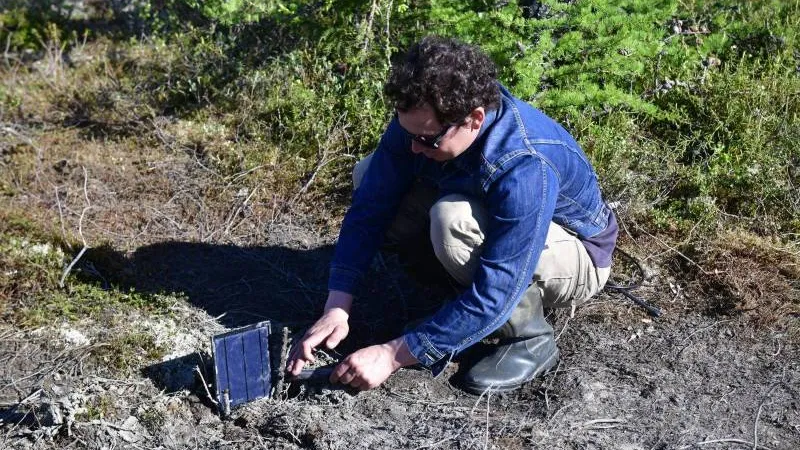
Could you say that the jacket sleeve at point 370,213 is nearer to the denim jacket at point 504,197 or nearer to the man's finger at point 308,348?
the denim jacket at point 504,197

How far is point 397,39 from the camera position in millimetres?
4789

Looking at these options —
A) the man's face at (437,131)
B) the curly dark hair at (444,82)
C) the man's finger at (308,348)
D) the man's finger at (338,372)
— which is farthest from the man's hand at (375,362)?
the curly dark hair at (444,82)

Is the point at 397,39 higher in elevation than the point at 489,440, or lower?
higher

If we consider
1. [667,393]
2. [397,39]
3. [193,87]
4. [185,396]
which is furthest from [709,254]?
[193,87]

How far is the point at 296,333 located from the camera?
139 inches

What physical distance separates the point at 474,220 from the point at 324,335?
614 mm

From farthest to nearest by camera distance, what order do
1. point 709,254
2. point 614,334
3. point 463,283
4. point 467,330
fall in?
point 709,254 < point 614,334 < point 463,283 < point 467,330

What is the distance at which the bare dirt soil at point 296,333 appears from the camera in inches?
119

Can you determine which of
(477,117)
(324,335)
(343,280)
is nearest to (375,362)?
(324,335)

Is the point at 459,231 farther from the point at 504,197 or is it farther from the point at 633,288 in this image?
the point at 633,288

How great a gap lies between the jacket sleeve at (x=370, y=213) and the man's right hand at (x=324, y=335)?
0.24ft

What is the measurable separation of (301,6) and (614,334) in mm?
2418

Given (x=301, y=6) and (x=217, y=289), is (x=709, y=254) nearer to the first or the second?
(x=217, y=289)

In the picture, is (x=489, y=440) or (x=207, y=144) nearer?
(x=489, y=440)
